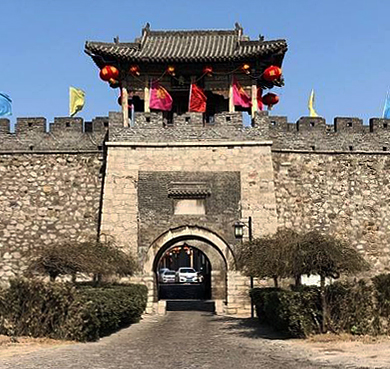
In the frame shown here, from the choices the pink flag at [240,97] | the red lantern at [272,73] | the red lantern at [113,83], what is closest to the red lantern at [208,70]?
the pink flag at [240,97]

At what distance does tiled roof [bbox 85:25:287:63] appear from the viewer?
17.8m

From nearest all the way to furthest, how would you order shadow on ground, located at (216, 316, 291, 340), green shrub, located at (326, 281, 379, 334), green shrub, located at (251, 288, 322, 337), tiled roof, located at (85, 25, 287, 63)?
green shrub, located at (326, 281, 379, 334) < green shrub, located at (251, 288, 322, 337) < shadow on ground, located at (216, 316, 291, 340) < tiled roof, located at (85, 25, 287, 63)

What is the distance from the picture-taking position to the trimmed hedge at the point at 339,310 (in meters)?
10.5

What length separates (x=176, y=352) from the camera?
31.3ft

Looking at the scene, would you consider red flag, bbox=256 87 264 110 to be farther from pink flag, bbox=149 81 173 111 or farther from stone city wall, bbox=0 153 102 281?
stone city wall, bbox=0 153 102 281

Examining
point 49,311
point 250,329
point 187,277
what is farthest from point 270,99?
point 187,277

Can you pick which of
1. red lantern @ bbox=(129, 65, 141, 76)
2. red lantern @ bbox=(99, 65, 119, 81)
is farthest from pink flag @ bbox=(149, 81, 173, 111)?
red lantern @ bbox=(99, 65, 119, 81)

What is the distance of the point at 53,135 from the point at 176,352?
1009cm

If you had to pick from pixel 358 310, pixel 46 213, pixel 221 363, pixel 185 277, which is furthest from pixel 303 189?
pixel 185 277

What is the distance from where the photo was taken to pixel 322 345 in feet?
31.9

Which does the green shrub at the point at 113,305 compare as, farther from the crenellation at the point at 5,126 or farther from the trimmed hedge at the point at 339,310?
the crenellation at the point at 5,126

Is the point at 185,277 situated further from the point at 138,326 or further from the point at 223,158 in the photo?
the point at 138,326

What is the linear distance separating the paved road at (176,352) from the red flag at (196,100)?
6.69m

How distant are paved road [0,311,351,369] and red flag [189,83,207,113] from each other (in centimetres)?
669
